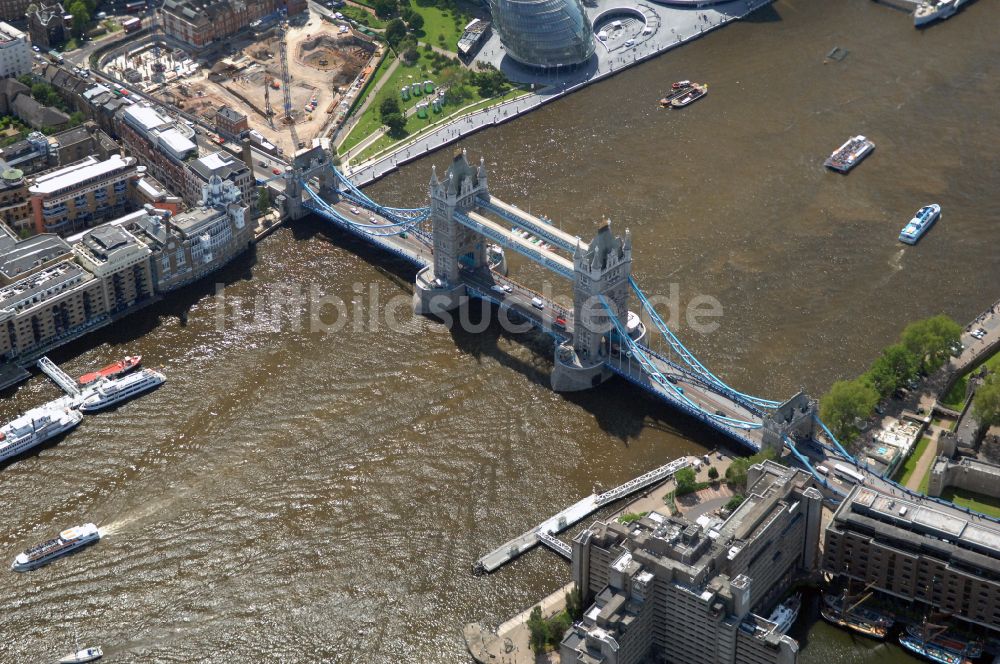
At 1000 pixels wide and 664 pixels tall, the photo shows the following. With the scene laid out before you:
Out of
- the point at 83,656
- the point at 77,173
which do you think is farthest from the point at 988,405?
the point at 77,173

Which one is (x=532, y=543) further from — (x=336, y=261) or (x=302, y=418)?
(x=336, y=261)

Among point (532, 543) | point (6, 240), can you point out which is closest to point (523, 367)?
point (532, 543)

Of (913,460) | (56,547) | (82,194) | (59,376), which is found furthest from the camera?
(82,194)

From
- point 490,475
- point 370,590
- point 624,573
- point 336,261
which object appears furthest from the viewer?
point 336,261

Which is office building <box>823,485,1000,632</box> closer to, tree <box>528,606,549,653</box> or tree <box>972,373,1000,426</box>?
tree <box>972,373,1000,426</box>

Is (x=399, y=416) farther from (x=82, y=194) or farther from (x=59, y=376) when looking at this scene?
(x=82, y=194)

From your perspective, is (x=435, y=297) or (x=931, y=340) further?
(x=435, y=297)
